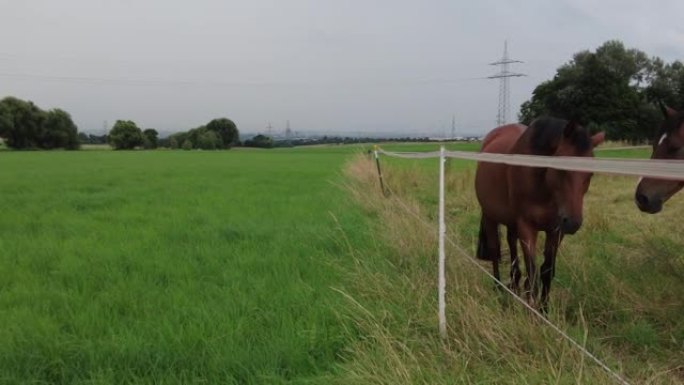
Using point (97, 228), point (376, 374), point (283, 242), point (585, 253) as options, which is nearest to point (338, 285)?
point (376, 374)

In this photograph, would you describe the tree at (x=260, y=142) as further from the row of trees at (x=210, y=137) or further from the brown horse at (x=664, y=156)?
the brown horse at (x=664, y=156)

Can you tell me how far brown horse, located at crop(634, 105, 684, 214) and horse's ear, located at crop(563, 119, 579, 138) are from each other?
722 millimetres

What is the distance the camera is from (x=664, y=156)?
3688mm

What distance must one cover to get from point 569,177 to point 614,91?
169ft

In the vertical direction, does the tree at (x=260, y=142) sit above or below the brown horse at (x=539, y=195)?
below

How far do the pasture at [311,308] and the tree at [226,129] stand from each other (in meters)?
100

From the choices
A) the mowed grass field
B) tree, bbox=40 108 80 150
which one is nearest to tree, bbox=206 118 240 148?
tree, bbox=40 108 80 150

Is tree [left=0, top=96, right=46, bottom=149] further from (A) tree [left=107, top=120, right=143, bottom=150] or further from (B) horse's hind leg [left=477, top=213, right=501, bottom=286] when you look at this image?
(B) horse's hind leg [left=477, top=213, right=501, bottom=286]

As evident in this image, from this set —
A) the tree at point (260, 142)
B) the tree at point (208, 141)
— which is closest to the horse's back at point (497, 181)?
the tree at point (208, 141)

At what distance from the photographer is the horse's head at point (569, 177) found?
3.05 metres

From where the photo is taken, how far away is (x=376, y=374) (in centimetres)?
229

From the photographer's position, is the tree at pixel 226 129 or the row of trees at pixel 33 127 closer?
the row of trees at pixel 33 127

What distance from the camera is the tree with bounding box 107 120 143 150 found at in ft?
283

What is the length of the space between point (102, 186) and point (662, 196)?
14004mm
